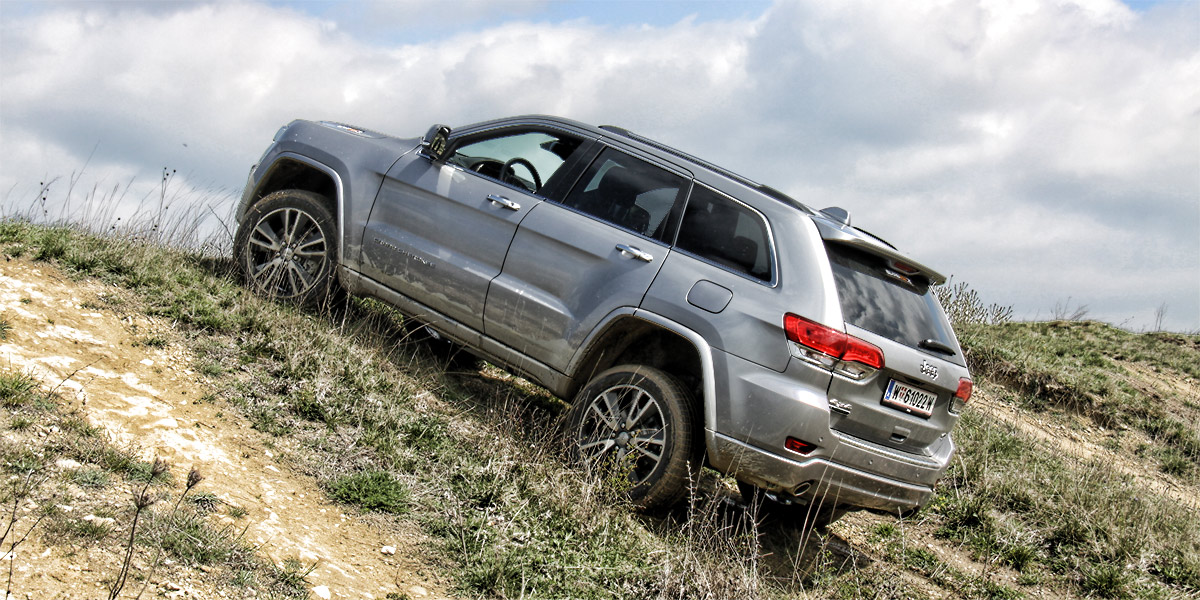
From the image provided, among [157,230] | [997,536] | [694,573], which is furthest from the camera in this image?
[157,230]

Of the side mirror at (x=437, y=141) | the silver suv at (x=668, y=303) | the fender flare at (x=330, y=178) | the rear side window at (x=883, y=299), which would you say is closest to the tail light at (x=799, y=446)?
the silver suv at (x=668, y=303)

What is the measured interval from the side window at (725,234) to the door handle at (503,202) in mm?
1087

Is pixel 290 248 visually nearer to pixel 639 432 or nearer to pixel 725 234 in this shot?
pixel 639 432

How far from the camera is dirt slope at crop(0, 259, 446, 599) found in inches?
134

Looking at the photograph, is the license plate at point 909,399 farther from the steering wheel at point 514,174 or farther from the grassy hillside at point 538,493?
the steering wheel at point 514,174

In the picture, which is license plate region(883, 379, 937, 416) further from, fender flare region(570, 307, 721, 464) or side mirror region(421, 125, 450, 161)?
side mirror region(421, 125, 450, 161)

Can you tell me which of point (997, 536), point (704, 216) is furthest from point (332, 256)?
point (997, 536)

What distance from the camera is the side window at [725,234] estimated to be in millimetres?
4953

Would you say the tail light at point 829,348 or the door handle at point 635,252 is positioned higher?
the door handle at point 635,252

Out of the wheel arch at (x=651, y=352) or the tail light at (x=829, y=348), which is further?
the wheel arch at (x=651, y=352)

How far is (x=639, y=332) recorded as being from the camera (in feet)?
17.1

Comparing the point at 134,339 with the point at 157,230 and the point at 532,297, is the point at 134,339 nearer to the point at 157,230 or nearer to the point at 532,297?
the point at 157,230

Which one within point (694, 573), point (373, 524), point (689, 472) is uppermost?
point (689, 472)

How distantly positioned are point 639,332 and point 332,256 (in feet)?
7.93
